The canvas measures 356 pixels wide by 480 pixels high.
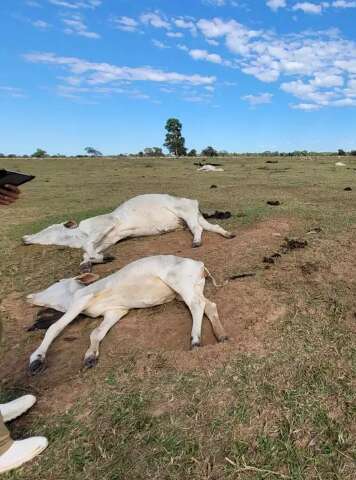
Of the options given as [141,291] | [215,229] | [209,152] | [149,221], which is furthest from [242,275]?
[209,152]

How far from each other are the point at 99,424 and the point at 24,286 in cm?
377

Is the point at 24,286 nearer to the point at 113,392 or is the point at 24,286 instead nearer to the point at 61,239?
the point at 61,239

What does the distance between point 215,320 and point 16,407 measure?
196 cm

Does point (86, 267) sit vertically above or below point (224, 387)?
below

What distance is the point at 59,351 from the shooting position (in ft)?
14.9

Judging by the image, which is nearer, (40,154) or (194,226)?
(194,226)

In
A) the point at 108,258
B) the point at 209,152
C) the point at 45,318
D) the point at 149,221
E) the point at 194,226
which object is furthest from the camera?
the point at 209,152

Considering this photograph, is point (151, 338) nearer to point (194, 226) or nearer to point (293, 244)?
point (293, 244)

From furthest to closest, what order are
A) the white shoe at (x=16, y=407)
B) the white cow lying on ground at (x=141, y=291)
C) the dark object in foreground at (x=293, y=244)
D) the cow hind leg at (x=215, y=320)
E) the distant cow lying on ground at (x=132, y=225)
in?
the distant cow lying on ground at (x=132, y=225)
the dark object in foreground at (x=293, y=244)
the white cow lying on ground at (x=141, y=291)
the cow hind leg at (x=215, y=320)
the white shoe at (x=16, y=407)

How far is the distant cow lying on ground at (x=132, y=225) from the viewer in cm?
777

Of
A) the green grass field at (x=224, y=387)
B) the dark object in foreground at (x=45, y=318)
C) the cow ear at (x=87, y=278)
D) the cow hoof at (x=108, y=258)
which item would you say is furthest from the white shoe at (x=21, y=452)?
the cow hoof at (x=108, y=258)

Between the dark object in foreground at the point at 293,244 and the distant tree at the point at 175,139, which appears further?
the distant tree at the point at 175,139

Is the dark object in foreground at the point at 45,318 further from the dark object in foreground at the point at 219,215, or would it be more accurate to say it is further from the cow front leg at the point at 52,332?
the dark object in foreground at the point at 219,215

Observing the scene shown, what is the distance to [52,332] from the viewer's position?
4.57m
